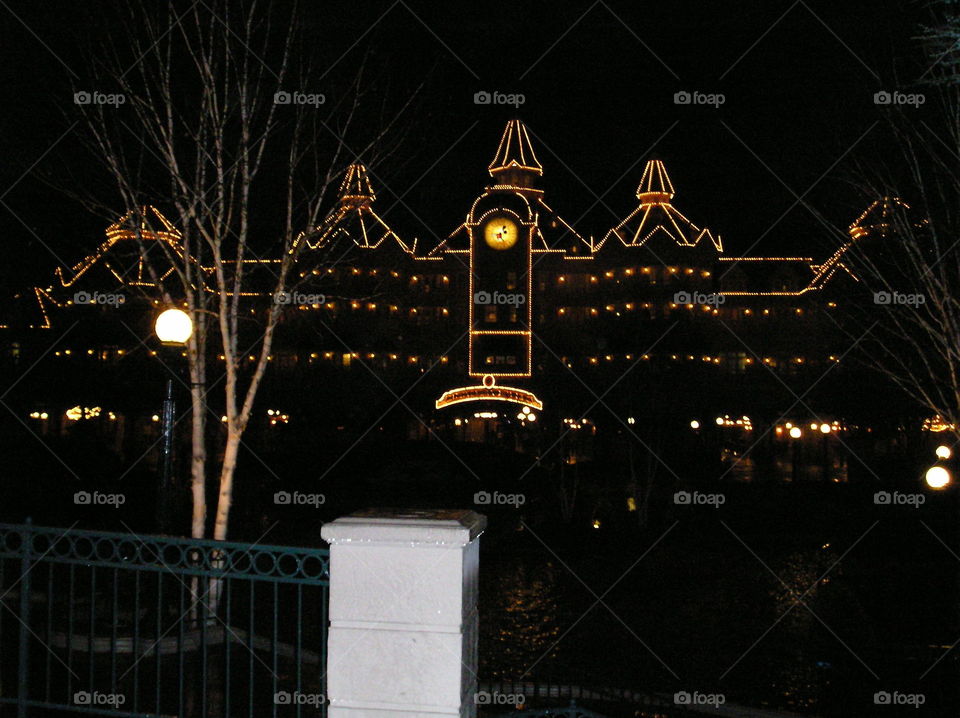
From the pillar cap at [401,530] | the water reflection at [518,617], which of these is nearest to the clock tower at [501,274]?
the water reflection at [518,617]

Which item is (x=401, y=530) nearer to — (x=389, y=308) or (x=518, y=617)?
(x=518, y=617)

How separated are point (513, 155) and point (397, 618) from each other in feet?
250

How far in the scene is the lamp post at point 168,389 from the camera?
1073cm

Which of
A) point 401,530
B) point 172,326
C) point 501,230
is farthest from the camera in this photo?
point 501,230

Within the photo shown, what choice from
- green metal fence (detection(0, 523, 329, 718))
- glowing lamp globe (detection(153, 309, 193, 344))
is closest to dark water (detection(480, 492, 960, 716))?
green metal fence (detection(0, 523, 329, 718))

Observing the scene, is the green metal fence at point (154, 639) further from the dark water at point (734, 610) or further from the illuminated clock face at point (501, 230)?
the illuminated clock face at point (501, 230)

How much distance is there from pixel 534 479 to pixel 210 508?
12.3 metres

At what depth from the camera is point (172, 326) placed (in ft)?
35.3

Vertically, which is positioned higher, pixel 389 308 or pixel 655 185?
pixel 655 185

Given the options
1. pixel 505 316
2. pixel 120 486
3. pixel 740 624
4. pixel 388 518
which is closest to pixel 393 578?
pixel 388 518

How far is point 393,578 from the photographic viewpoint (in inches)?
→ 214

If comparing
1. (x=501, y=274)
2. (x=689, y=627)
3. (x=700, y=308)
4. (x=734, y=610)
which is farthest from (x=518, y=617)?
(x=501, y=274)

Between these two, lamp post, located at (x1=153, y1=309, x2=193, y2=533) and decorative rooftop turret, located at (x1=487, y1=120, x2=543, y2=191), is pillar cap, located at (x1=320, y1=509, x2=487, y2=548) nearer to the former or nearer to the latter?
lamp post, located at (x1=153, y1=309, x2=193, y2=533)

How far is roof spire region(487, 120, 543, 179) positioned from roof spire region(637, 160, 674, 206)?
938 cm
